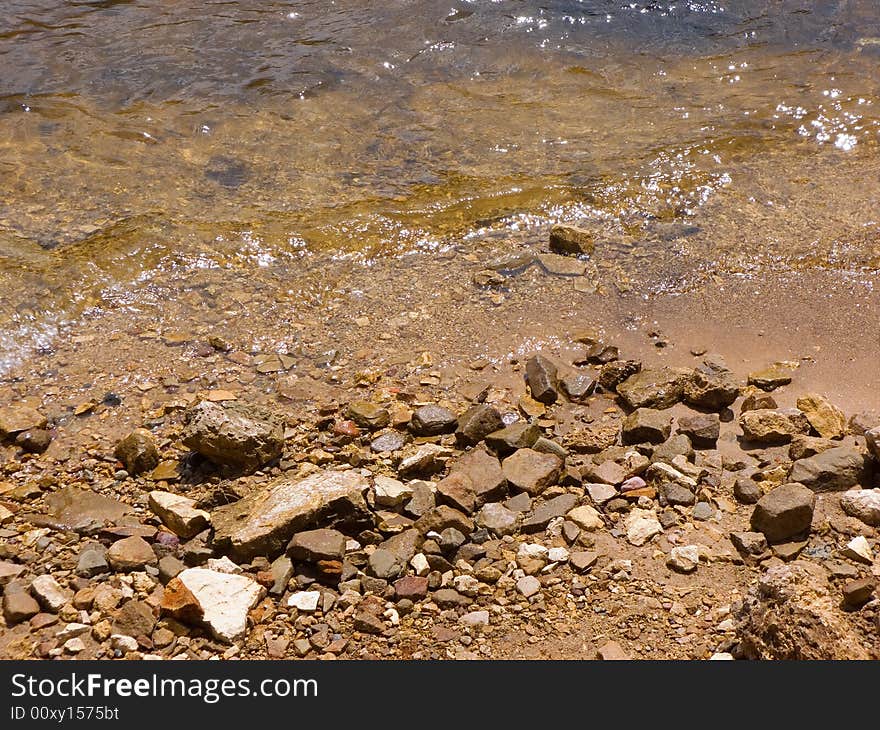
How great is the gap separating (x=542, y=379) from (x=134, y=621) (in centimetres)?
177

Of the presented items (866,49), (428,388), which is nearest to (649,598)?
(428,388)

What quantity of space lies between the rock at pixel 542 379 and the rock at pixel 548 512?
0.64 metres

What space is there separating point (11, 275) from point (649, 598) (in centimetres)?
324

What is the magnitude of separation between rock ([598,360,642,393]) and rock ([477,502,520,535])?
2.95ft

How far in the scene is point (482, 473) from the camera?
10.1 feet

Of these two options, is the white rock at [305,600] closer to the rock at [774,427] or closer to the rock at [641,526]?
the rock at [641,526]

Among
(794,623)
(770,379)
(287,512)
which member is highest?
(794,623)

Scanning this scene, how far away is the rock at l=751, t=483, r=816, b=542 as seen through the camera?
268 cm

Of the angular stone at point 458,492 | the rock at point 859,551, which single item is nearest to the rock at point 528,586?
the angular stone at point 458,492

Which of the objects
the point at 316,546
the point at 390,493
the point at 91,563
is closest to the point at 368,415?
the point at 390,493

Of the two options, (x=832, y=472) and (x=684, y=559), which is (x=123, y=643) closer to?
(x=684, y=559)

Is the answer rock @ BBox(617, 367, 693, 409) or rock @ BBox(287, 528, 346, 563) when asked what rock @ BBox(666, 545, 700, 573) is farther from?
rock @ BBox(287, 528, 346, 563)

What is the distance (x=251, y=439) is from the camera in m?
3.13

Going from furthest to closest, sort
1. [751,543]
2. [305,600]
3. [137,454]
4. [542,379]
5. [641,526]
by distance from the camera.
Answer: [542,379]
[137,454]
[641,526]
[751,543]
[305,600]
